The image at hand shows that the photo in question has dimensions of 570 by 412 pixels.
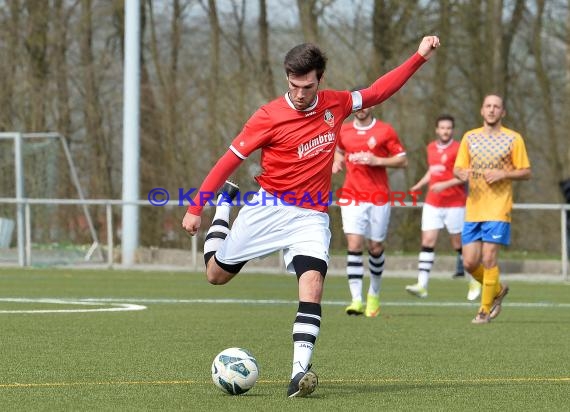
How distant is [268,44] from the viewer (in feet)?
113

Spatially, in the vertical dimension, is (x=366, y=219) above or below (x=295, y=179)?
below

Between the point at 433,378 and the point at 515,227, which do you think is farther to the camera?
the point at 515,227

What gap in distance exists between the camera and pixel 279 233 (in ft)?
27.1

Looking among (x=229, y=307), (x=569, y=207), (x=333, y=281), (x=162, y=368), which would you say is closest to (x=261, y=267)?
(x=333, y=281)

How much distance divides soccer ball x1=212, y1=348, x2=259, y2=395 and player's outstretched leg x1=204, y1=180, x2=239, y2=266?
133 cm

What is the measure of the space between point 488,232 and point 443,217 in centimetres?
536

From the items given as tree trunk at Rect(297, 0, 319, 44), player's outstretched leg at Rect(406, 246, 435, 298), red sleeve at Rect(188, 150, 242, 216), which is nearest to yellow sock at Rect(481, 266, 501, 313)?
A: player's outstretched leg at Rect(406, 246, 435, 298)

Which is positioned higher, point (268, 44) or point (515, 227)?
point (268, 44)

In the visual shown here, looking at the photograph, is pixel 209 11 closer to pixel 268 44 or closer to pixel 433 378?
pixel 268 44

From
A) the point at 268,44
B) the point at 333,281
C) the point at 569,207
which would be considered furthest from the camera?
the point at 268,44

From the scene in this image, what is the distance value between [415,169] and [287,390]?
77.9ft

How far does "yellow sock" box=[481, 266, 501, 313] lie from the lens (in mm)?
12938

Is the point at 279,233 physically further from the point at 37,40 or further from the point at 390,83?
the point at 37,40

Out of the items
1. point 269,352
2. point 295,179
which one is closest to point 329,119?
point 295,179
